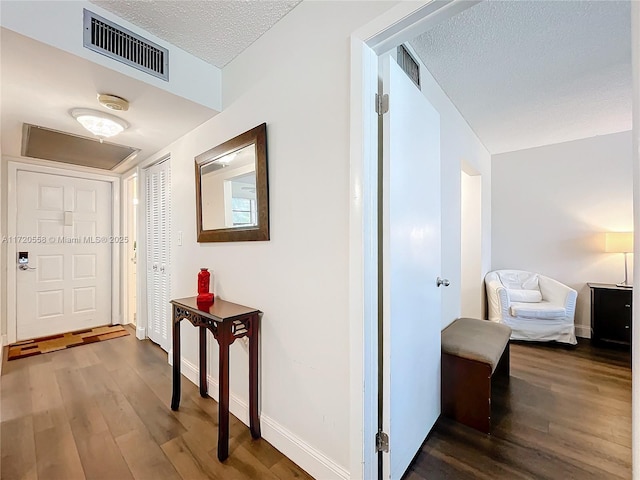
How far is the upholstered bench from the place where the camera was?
1754 mm

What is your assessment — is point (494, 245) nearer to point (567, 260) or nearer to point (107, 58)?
point (567, 260)

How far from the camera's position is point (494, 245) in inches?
166

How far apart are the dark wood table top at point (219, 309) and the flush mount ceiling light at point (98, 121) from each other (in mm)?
1410

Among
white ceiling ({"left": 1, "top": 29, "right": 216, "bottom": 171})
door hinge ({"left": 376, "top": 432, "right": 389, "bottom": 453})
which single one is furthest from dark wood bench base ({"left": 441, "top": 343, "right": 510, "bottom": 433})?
white ceiling ({"left": 1, "top": 29, "right": 216, "bottom": 171})

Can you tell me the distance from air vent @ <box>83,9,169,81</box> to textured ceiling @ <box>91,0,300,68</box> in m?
0.07

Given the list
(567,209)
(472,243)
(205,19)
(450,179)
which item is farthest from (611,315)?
(205,19)

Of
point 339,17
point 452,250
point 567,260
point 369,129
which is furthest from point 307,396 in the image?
point 567,260

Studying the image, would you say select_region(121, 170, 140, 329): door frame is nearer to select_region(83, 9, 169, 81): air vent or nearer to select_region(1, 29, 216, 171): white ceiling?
select_region(1, 29, 216, 171): white ceiling

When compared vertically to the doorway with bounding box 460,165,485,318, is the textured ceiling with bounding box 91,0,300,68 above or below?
above

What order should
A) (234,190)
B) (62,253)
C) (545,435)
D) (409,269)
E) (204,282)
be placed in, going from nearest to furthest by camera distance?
(409,269) < (545,435) < (234,190) < (204,282) < (62,253)

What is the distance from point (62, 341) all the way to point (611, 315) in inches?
243

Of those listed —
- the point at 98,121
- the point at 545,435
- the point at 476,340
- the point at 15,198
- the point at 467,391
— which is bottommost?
the point at 545,435

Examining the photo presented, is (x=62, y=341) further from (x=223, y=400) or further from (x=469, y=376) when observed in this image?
(x=469, y=376)

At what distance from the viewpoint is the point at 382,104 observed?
130cm
